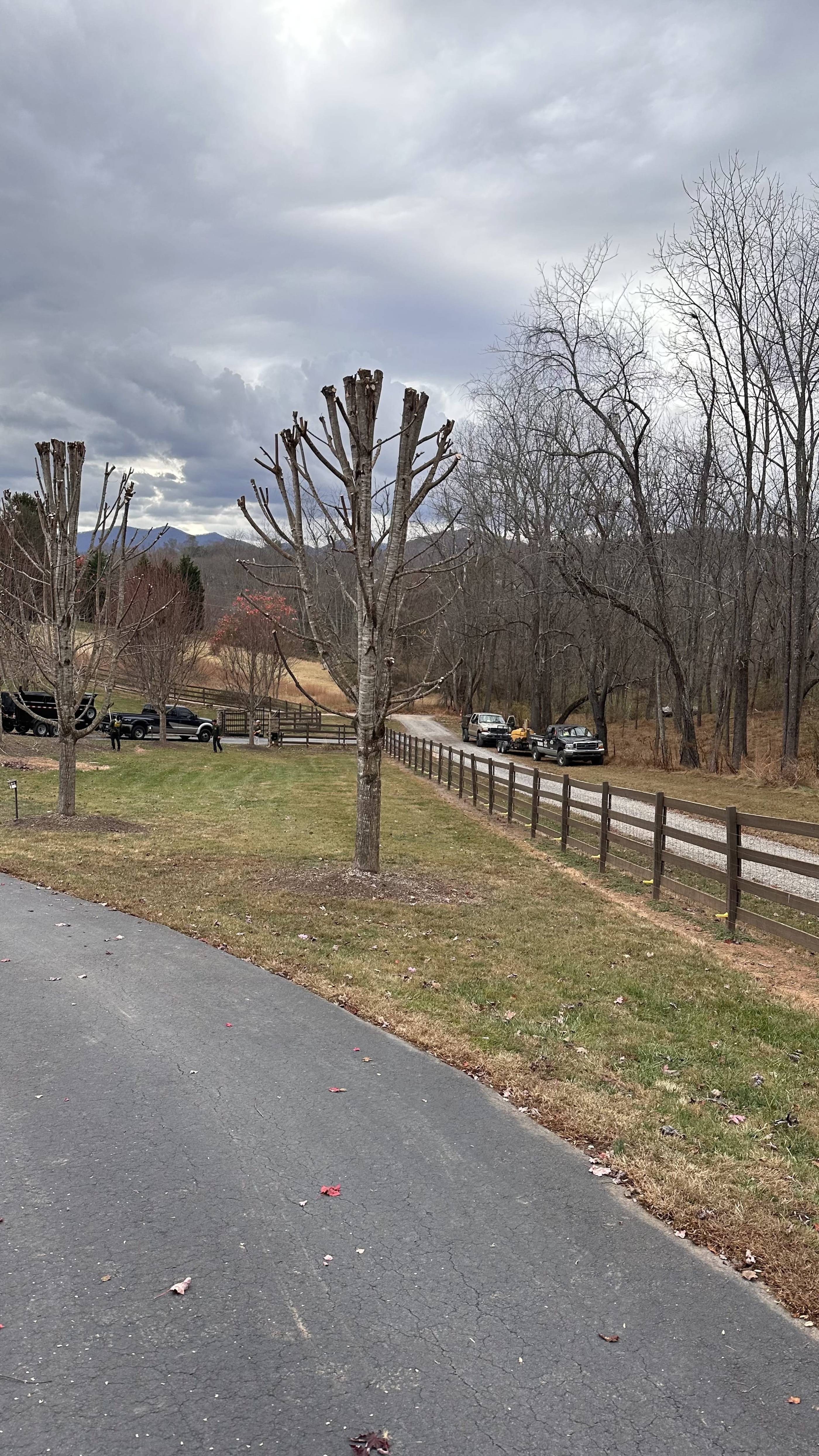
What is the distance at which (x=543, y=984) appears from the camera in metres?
7.02

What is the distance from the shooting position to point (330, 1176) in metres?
4.08

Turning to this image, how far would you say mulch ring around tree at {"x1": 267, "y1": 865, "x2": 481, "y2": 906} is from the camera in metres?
9.91

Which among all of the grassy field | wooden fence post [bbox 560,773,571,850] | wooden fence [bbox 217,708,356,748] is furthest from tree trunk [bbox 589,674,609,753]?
wooden fence post [bbox 560,773,571,850]

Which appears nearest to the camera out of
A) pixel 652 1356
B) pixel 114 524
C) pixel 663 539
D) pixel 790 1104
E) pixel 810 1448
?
pixel 810 1448

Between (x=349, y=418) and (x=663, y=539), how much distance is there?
2293 cm

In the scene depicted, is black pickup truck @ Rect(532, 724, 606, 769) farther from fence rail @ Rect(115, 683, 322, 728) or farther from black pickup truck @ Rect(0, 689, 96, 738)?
black pickup truck @ Rect(0, 689, 96, 738)

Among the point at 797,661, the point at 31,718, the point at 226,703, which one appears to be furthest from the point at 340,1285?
the point at 226,703

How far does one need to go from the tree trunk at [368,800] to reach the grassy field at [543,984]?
320 mm

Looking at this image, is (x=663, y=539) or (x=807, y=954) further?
(x=663, y=539)

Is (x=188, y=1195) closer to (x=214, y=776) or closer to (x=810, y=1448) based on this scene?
(x=810, y=1448)

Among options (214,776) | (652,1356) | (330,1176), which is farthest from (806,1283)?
(214,776)

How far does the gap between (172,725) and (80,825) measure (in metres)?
27.0

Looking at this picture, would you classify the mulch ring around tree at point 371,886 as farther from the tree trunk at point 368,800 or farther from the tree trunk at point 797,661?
the tree trunk at point 797,661

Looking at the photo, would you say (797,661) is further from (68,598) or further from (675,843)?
(68,598)
